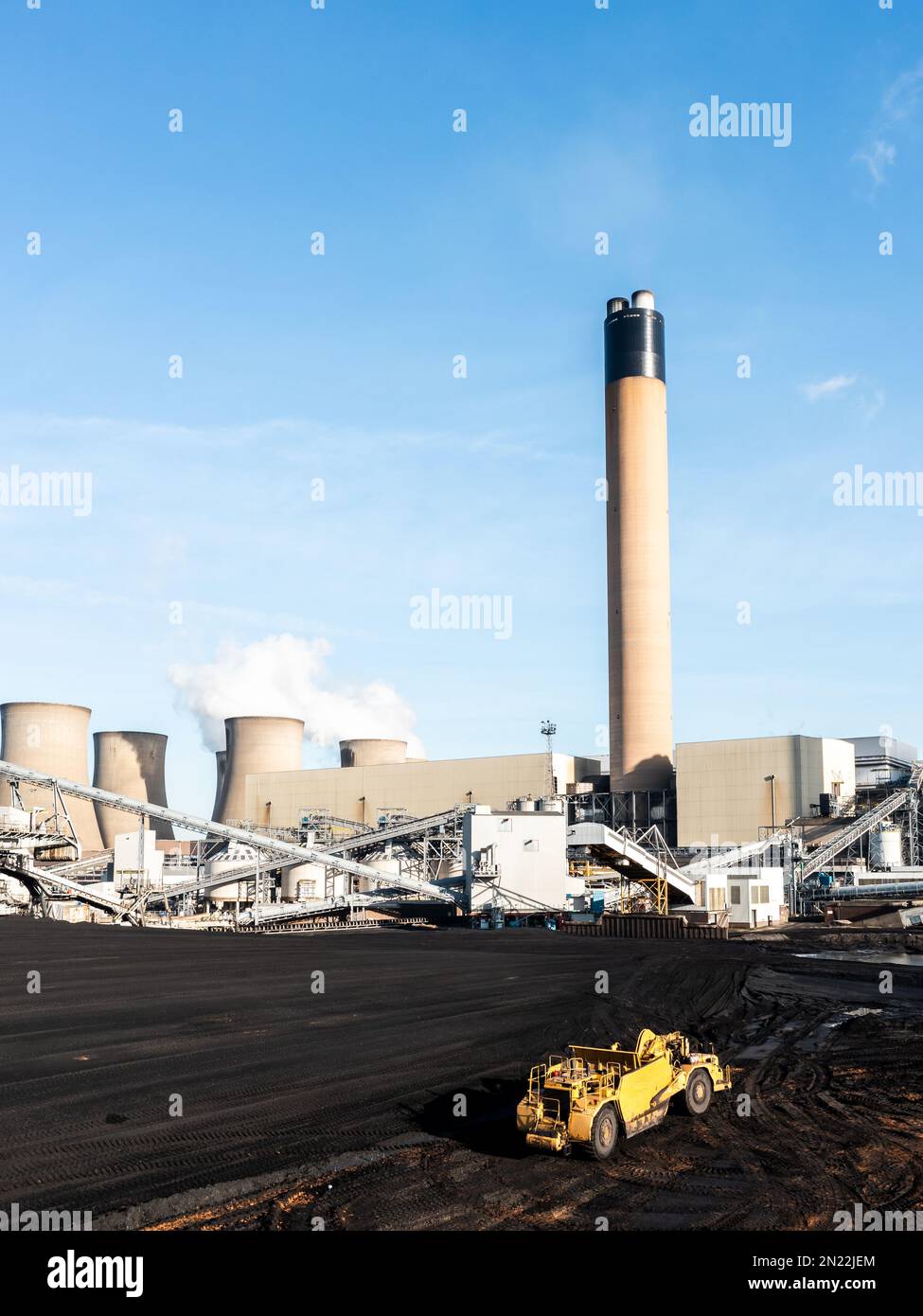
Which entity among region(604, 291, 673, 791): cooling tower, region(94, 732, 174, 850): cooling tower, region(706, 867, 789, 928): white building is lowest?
region(706, 867, 789, 928): white building

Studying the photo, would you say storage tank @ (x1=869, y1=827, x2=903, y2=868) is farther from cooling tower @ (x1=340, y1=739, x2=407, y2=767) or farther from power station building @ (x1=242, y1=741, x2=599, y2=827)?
cooling tower @ (x1=340, y1=739, x2=407, y2=767)

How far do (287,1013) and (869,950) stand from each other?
103 ft

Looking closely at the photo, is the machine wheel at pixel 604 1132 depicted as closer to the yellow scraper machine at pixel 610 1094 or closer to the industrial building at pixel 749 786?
the yellow scraper machine at pixel 610 1094

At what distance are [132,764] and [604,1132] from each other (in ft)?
293

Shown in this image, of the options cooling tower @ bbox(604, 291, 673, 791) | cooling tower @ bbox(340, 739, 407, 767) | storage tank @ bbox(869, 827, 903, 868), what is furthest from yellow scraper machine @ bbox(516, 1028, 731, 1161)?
cooling tower @ bbox(340, 739, 407, 767)

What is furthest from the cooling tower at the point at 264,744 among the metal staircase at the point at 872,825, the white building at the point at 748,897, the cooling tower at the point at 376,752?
the white building at the point at 748,897

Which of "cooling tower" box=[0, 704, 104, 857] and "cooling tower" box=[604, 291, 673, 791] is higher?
"cooling tower" box=[604, 291, 673, 791]

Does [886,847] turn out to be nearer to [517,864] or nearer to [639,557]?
[639,557]

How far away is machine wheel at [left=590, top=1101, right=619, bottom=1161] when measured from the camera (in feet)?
40.8

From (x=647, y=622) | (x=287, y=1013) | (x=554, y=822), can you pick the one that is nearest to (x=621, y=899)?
(x=554, y=822)

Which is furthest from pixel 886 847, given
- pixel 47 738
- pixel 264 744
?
pixel 47 738

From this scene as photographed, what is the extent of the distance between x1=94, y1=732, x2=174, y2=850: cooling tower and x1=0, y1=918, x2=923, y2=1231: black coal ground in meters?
66.1

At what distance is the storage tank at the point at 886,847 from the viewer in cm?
7969

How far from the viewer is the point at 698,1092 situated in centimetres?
1485
